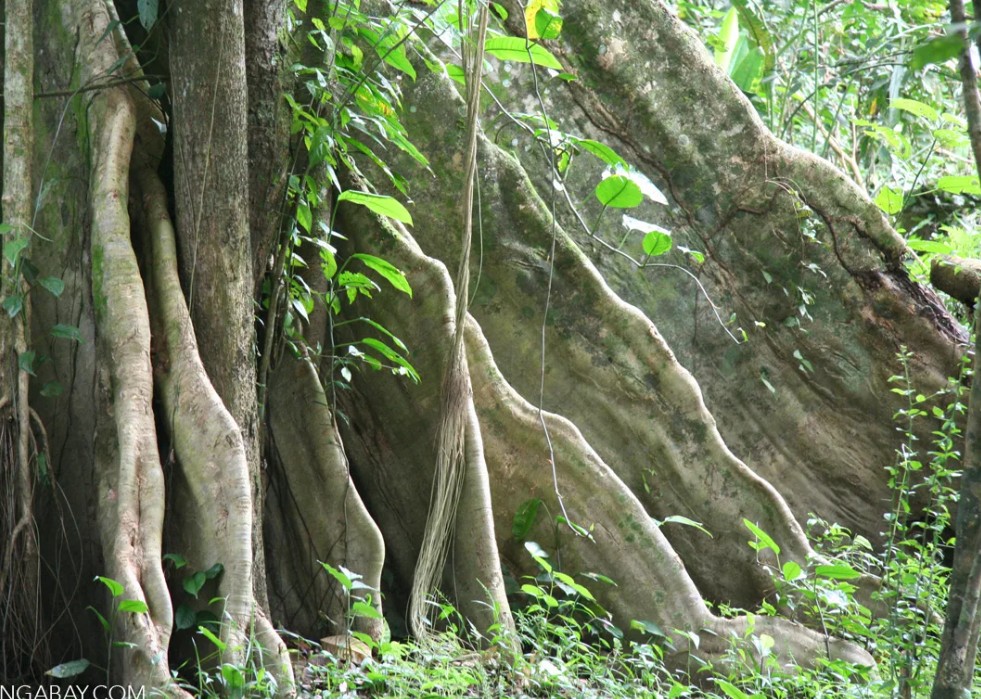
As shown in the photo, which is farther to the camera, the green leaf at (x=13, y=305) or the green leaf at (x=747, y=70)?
the green leaf at (x=747, y=70)

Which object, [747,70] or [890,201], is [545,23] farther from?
[747,70]

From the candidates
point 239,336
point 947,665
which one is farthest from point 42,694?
point 947,665

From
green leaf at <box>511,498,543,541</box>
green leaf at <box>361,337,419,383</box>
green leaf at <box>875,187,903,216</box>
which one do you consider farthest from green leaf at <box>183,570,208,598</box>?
green leaf at <box>875,187,903,216</box>

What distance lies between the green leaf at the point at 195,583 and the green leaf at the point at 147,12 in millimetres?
1503

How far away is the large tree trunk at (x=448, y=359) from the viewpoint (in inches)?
109

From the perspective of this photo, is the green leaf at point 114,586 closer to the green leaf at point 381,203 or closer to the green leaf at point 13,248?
the green leaf at point 13,248

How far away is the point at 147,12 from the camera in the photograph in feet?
9.23

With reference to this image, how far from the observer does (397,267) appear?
366cm

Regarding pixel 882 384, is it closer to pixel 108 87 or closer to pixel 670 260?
pixel 670 260

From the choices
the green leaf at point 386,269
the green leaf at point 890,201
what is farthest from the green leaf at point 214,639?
the green leaf at point 890,201

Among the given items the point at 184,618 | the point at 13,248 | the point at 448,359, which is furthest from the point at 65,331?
the point at 448,359

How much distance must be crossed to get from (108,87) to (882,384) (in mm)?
3389

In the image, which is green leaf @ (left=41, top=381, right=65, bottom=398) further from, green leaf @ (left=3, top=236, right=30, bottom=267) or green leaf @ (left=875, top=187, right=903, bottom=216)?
green leaf @ (left=875, top=187, right=903, bottom=216)

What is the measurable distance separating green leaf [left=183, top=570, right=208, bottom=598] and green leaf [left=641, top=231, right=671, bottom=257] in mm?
1766
